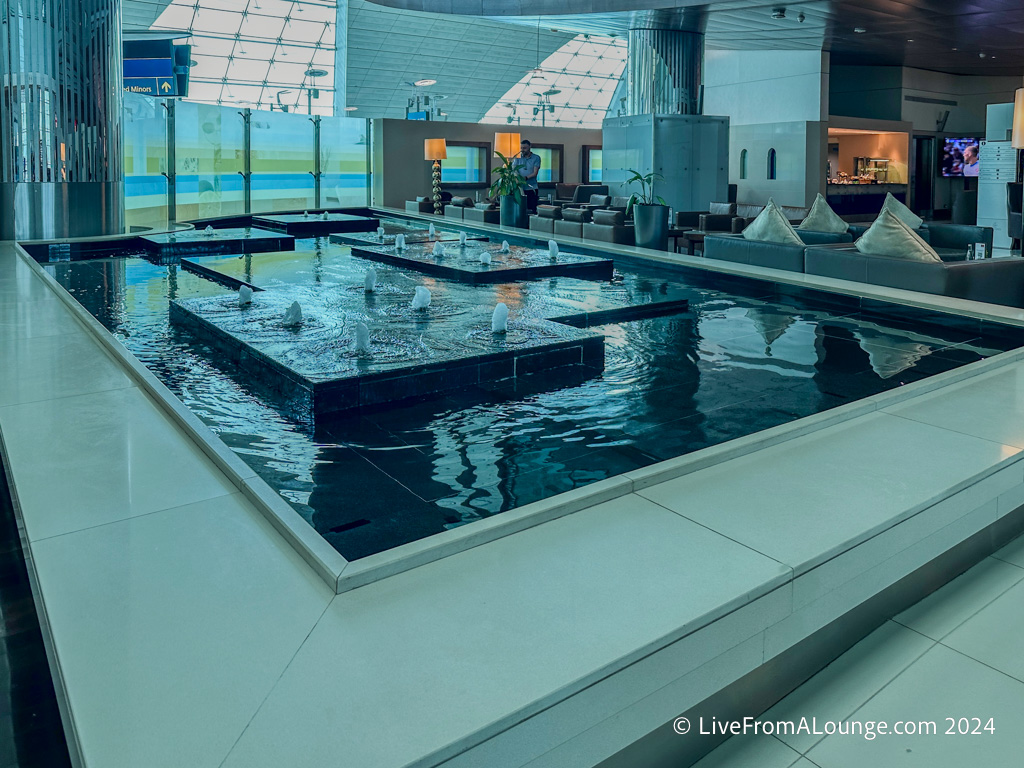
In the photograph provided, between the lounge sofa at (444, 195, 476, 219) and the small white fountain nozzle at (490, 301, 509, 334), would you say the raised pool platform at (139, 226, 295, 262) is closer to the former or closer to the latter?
the lounge sofa at (444, 195, 476, 219)

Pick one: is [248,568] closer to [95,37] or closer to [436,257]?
[436,257]

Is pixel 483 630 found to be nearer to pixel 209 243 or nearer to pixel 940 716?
pixel 940 716

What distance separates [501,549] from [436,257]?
6802 millimetres

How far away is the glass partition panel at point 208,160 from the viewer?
1468cm

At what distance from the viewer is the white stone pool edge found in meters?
2.29

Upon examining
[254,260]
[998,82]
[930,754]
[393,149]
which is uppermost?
[998,82]

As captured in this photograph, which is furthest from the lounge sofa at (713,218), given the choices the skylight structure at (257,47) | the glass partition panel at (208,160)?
the skylight structure at (257,47)

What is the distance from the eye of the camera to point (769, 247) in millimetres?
8055

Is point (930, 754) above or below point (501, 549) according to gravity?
below

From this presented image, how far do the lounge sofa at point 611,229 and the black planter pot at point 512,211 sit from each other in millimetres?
2416

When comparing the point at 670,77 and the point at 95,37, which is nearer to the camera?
the point at 95,37

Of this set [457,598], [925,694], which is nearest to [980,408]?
[925,694]

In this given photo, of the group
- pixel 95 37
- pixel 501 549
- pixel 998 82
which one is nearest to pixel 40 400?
pixel 501 549

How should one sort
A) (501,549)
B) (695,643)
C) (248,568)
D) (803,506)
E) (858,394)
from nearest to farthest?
(695,643) < (248,568) < (501,549) < (803,506) < (858,394)
